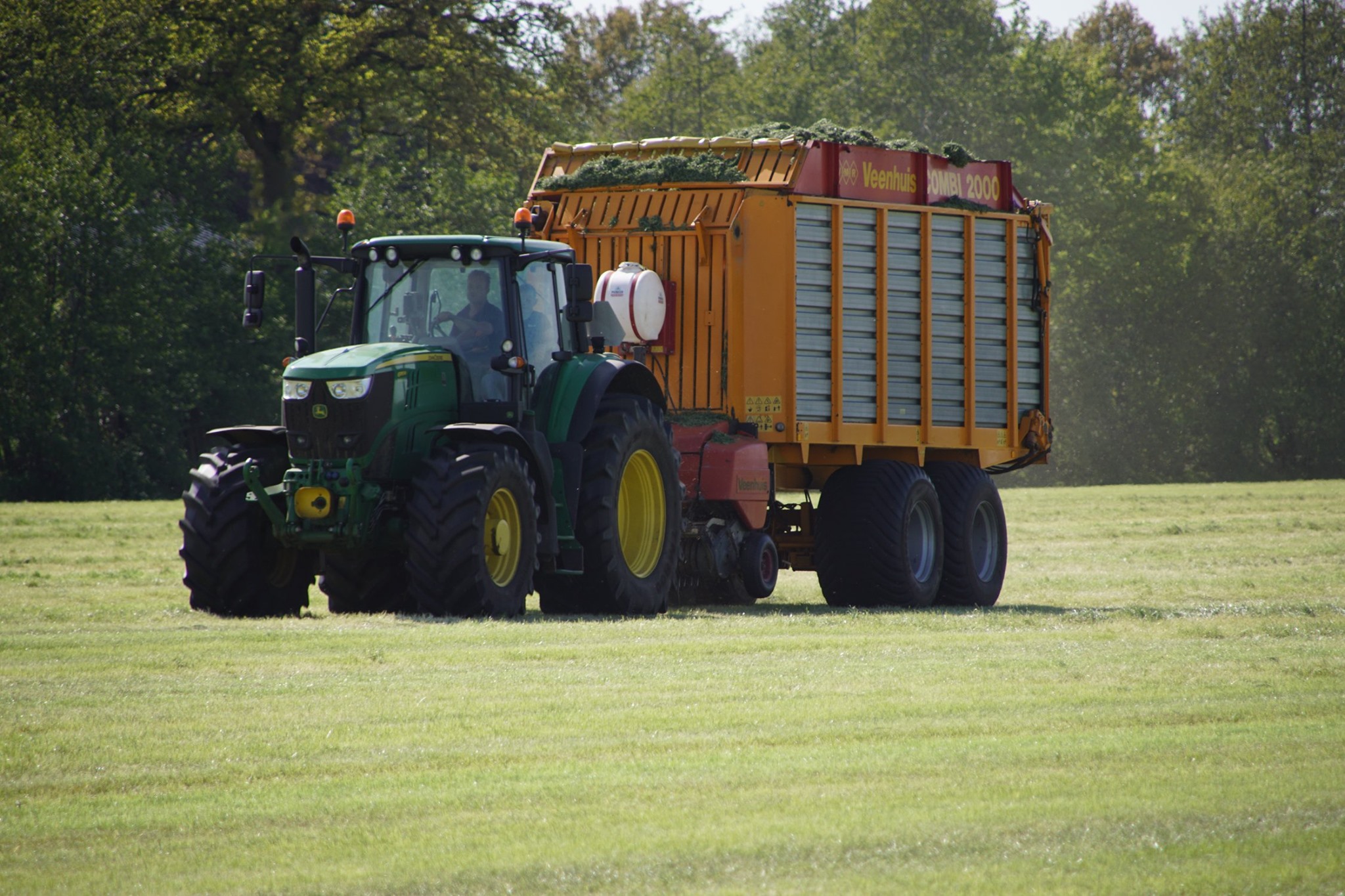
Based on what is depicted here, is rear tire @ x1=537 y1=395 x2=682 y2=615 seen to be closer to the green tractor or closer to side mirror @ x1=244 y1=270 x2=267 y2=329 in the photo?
the green tractor

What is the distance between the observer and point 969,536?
18.0m

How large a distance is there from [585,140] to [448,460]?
137ft

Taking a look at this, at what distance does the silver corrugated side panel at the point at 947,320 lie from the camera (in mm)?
17953

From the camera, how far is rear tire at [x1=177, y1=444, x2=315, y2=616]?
13398 mm

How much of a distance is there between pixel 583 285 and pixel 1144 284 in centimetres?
4817

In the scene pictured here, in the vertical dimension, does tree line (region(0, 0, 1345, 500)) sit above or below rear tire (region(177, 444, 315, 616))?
above

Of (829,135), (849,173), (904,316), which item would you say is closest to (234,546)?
(849,173)

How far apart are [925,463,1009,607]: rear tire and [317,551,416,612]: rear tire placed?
18.6 feet

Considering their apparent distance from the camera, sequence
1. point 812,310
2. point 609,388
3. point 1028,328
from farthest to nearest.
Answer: point 1028,328
point 812,310
point 609,388

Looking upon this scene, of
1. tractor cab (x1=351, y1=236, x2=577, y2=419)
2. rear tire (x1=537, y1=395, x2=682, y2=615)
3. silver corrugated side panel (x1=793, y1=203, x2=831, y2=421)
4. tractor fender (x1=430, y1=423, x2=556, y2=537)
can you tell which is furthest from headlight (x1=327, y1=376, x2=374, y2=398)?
silver corrugated side panel (x1=793, y1=203, x2=831, y2=421)

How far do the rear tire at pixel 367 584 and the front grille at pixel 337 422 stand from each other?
1.15 m

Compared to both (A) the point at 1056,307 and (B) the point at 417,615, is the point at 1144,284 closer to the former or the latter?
(A) the point at 1056,307

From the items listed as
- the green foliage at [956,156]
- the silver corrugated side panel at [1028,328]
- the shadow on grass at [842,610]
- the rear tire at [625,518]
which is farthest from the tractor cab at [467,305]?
the silver corrugated side panel at [1028,328]

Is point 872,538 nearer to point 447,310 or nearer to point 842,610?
point 842,610
